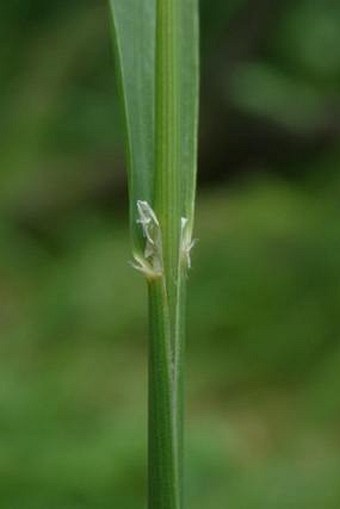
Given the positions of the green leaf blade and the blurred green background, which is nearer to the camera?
the green leaf blade

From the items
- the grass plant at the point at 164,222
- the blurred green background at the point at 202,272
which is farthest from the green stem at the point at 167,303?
the blurred green background at the point at 202,272

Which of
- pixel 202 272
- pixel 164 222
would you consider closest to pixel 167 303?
pixel 164 222

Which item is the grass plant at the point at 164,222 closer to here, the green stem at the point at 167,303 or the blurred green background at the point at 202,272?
the green stem at the point at 167,303

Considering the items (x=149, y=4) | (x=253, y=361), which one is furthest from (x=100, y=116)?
(x=149, y=4)

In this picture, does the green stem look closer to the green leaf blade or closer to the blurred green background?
the green leaf blade

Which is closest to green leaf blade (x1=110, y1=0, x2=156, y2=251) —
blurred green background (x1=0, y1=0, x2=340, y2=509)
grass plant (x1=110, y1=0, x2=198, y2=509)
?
grass plant (x1=110, y1=0, x2=198, y2=509)

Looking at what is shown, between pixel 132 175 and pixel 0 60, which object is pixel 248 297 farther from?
pixel 132 175

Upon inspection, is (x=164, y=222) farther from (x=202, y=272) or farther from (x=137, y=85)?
(x=202, y=272)
